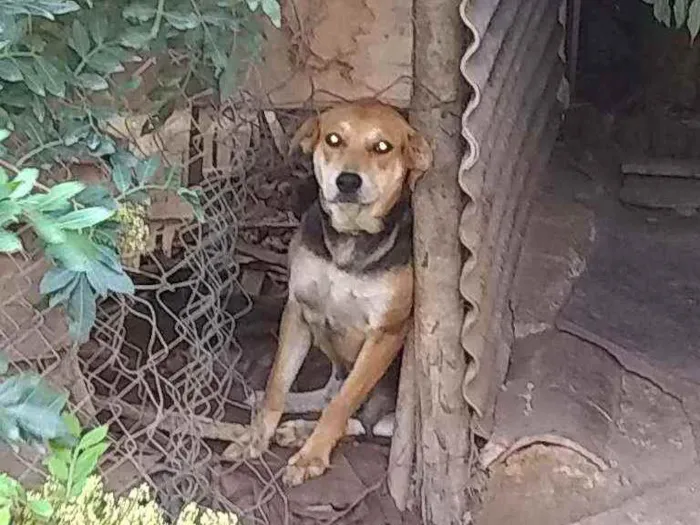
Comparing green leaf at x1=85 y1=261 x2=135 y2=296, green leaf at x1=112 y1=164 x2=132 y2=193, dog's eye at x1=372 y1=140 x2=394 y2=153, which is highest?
green leaf at x1=85 y1=261 x2=135 y2=296

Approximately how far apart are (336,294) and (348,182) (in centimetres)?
31

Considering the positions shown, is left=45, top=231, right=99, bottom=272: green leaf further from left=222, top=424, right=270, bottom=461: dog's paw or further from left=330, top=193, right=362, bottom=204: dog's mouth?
left=222, top=424, right=270, bottom=461: dog's paw

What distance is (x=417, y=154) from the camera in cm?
285

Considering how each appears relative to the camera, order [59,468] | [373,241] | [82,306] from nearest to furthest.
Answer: [82,306], [59,468], [373,241]

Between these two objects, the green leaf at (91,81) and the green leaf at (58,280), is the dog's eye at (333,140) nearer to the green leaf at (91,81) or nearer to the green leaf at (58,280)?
the green leaf at (91,81)

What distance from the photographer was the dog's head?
9.63ft

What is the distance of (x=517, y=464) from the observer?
3.05 metres

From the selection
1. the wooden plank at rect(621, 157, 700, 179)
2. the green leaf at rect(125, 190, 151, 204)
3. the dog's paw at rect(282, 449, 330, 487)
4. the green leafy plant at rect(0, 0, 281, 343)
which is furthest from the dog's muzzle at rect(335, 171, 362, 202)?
the wooden plank at rect(621, 157, 700, 179)

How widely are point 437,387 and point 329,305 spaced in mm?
366

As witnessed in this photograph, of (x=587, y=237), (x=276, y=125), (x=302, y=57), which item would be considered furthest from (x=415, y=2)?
(x=587, y=237)

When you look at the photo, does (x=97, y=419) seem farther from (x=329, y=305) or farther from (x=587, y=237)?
(x=587, y=237)

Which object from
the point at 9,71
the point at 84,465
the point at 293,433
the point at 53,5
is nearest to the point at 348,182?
the point at 293,433

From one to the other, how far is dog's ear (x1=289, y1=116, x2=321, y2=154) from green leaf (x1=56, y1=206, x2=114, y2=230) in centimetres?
151

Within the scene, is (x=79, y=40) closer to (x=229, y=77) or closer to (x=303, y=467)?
(x=229, y=77)
